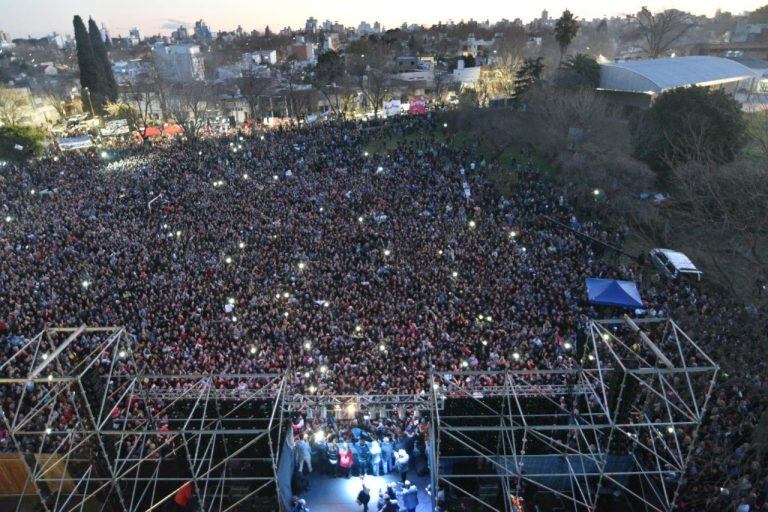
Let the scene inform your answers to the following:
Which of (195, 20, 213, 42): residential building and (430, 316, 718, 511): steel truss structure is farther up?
(195, 20, 213, 42): residential building

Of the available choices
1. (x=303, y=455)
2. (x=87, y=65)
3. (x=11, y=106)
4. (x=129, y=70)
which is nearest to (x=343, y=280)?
(x=303, y=455)

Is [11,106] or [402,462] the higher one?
[11,106]

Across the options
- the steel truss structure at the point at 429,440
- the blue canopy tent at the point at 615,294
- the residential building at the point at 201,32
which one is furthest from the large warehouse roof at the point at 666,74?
the residential building at the point at 201,32

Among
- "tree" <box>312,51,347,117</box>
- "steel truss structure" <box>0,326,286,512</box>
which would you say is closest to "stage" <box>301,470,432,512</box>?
"steel truss structure" <box>0,326,286,512</box>

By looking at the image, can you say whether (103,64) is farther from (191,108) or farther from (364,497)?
(364,497)

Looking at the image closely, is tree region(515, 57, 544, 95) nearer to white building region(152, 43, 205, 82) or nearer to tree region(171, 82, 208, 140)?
tree region(171, 82, 208, 140)

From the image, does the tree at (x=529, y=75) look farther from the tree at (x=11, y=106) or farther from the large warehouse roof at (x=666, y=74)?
the tree at (x=11, y=106)

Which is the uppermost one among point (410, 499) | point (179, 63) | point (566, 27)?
point (566, 27)
